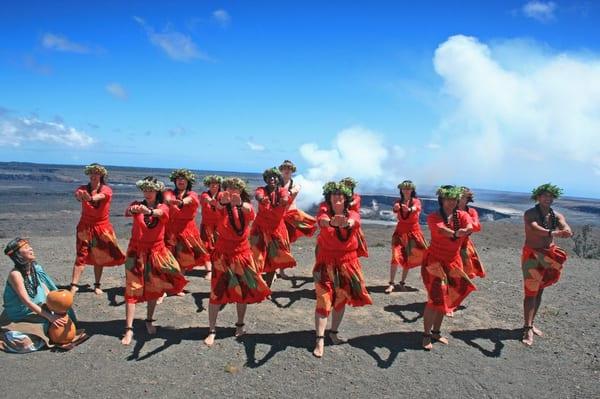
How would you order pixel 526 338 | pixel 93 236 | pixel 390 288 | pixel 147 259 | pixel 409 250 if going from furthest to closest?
pixel 390 288 → pixel 409 250 → pixel 93 236 → pixel 526 338 → pixel 147 259

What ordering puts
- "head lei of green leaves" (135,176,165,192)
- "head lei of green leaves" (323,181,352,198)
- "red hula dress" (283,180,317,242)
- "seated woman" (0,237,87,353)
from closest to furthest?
"seated woman" (0,237,87,353) < "head lei of green leaves" (323,181,352,198) < "head lei of green leaves" (135,176,165,192) < "red hula dress" (283,180,317,242)

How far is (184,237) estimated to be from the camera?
8.29m

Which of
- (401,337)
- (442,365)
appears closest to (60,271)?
(401,337)

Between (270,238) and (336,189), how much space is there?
2.49 m

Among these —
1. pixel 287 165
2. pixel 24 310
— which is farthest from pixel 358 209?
pixel 24 310

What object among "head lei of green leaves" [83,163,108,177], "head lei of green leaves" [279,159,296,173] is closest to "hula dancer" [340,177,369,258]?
"head lei of green leaves" [279,159,296,173]

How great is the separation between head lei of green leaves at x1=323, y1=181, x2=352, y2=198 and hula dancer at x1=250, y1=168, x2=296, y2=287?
1.82m

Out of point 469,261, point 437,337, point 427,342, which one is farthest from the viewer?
point 469,261

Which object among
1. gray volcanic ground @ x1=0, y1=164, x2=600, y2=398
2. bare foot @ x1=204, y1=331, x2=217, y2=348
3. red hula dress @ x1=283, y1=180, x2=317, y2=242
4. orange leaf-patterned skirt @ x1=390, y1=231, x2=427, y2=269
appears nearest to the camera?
gray volcanic ground @ x1=0, y1=164, x2=600, y2=398

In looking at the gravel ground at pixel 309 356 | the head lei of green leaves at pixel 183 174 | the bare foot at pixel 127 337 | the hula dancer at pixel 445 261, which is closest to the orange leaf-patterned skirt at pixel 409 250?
the gravel ground at pixel 309 356

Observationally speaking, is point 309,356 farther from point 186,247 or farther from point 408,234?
point 408,234

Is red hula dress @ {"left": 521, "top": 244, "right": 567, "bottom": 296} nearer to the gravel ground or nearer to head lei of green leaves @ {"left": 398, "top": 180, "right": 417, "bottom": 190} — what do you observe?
the gravel ground

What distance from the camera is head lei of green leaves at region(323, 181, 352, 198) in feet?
19.2

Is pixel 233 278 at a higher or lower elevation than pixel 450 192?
lower
